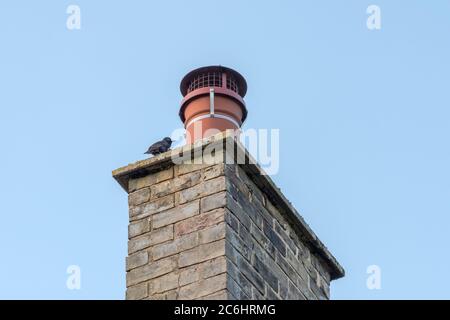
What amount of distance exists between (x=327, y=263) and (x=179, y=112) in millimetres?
1583

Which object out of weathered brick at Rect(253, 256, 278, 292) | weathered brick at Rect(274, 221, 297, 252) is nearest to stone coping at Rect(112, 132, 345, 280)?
weathered brick at Rect(274, 221, 297, 252)

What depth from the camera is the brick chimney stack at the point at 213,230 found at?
994 centimetres

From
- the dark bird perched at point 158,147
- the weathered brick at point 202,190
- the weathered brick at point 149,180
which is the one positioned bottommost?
the weathered brick at point 202,190

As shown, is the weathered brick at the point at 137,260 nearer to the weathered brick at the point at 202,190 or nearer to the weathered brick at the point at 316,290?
the weathered brick at the point at 202,190

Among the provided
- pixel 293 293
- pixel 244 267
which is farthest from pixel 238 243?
pixel 293 293

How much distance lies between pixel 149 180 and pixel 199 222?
0.70m

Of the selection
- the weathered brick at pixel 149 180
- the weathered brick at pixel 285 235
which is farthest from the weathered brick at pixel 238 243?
the weathered brick at pixel 149 180

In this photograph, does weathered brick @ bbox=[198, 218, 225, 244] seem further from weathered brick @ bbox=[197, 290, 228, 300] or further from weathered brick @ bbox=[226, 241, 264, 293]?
weathered brick @ bbox=[197, 290, 228, 300]

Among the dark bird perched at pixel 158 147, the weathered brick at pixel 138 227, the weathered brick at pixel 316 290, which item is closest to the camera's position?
the weathered brick at pixel 138 227

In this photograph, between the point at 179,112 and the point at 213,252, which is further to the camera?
the point at 179,112

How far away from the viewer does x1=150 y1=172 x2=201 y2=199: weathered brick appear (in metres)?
10.5
